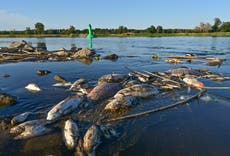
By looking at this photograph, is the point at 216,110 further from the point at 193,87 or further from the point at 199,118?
the point at 193,87

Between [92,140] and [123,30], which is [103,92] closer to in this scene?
[92,140]

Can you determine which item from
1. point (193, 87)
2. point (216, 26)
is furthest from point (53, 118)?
point (216, 26)

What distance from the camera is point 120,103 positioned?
952 centimetres

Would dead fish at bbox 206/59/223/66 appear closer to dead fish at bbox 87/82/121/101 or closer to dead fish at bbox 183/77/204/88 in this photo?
dead fish at bbox 183/77/204/88

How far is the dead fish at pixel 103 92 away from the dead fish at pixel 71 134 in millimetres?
3017

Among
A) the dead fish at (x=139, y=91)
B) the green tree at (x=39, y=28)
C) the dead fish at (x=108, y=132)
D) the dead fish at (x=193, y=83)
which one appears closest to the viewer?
the dead fish at (x=108, y=132)

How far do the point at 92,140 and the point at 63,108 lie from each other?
262 centimetres

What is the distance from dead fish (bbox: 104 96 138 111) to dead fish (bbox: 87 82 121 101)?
44.5 inches

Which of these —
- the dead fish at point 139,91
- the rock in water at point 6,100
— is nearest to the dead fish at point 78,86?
the dead fish at point 139,91

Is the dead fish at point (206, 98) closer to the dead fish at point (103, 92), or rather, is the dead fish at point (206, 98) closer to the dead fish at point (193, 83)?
the dead fish at point (193, 83)

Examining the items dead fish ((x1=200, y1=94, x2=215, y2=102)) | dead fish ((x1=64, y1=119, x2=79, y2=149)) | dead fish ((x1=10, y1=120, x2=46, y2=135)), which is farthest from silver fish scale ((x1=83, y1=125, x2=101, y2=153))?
dead fish ((x1=200, y1=94, x2=215, y2=102))

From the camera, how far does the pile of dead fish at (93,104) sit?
6989 mm

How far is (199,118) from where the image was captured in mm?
8570

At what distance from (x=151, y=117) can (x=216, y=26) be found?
11839 cm
